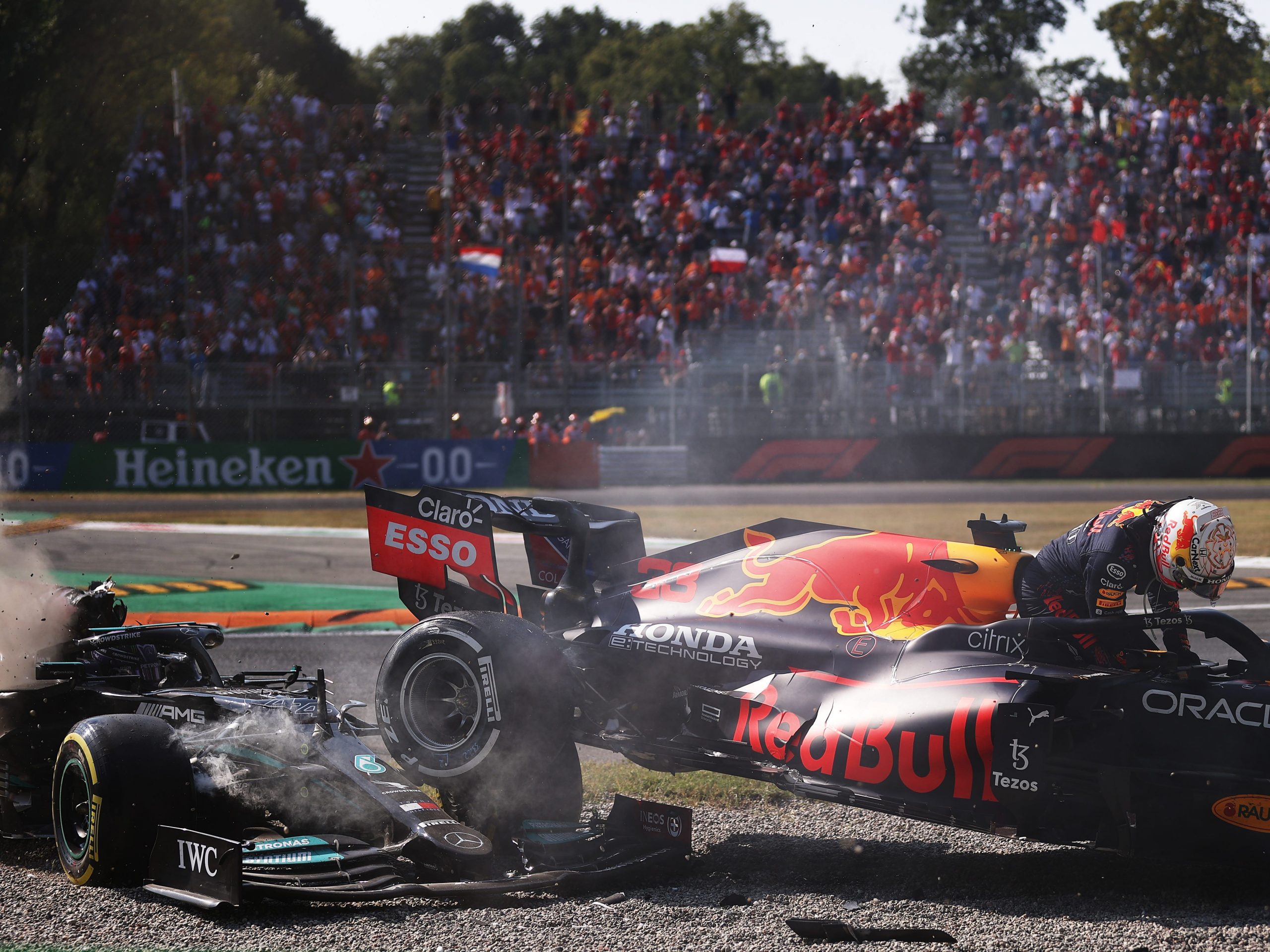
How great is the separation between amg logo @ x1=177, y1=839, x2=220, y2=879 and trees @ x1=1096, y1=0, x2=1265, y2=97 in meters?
58.5

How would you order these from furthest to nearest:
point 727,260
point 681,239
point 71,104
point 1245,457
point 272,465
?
point 681,239 → point 727,260 → point 1245,457 → point 71,104 → point 272,465

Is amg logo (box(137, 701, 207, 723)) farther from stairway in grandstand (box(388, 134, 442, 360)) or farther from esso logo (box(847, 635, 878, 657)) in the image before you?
stairway in grandstand (box(388, 134, 442, 360))

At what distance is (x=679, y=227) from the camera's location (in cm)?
2733

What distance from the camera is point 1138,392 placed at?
24.2 meters

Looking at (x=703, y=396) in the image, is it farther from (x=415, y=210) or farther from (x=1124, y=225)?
(x=1124, y=225)

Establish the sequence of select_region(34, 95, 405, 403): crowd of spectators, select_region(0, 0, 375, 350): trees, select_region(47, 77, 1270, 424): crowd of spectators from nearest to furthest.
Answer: select_region(0, 0, 375, 350): trees < select_region(34, 95, 405, 403): crowd of spectators < select_region(47, 77, 1270, 424): crowd of spectators

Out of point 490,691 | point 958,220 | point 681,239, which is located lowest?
point 490,691

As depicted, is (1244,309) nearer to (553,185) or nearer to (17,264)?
(553,185)

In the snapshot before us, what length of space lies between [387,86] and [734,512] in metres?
56.9

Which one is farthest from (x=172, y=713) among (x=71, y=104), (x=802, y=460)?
(x=71, y=104)

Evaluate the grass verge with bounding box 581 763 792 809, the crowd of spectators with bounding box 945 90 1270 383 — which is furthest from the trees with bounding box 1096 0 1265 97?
the grass verge with bounding box 581 763 792 809

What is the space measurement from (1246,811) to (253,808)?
3.53 meters

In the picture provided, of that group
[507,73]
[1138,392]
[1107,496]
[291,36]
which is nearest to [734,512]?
[1107,496]

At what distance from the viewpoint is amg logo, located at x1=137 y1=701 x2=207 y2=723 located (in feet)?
17.4
